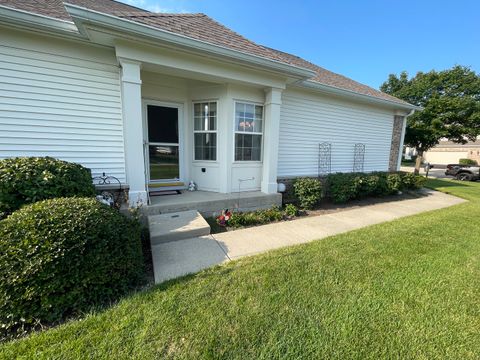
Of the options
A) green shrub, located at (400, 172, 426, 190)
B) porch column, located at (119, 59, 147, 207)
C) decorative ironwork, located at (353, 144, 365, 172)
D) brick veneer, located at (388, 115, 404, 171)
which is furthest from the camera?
brick veneer, located at (388, 115, 404, 171)

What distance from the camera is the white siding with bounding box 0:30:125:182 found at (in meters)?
3.52

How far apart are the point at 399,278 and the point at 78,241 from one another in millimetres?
3773

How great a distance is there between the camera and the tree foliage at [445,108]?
13195 mm

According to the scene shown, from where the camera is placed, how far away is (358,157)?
8.01 metres

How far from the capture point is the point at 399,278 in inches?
106

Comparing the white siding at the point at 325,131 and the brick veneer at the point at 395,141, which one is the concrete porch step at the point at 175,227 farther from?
the brick veneer at the point at 395,141

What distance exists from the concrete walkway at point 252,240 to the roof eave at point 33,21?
3.96 metres

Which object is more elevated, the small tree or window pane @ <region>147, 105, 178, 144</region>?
the small tree

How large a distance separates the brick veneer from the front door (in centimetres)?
889

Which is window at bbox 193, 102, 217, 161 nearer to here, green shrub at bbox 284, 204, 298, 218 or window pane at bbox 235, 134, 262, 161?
window pane at bbox 235, 134, 262, 161

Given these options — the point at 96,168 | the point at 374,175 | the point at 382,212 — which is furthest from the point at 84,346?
the point at 374,175

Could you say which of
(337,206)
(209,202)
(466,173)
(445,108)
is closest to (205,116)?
(209,202)

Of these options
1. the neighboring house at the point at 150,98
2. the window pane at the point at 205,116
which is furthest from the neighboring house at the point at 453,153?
the window pane at the point at 205,116

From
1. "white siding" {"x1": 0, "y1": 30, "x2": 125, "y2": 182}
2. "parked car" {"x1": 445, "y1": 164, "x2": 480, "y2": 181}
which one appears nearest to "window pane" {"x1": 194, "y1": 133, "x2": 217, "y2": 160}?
"white siding" {"x1": 0, "y1": 30, "x2": 125, "y2": 182}
